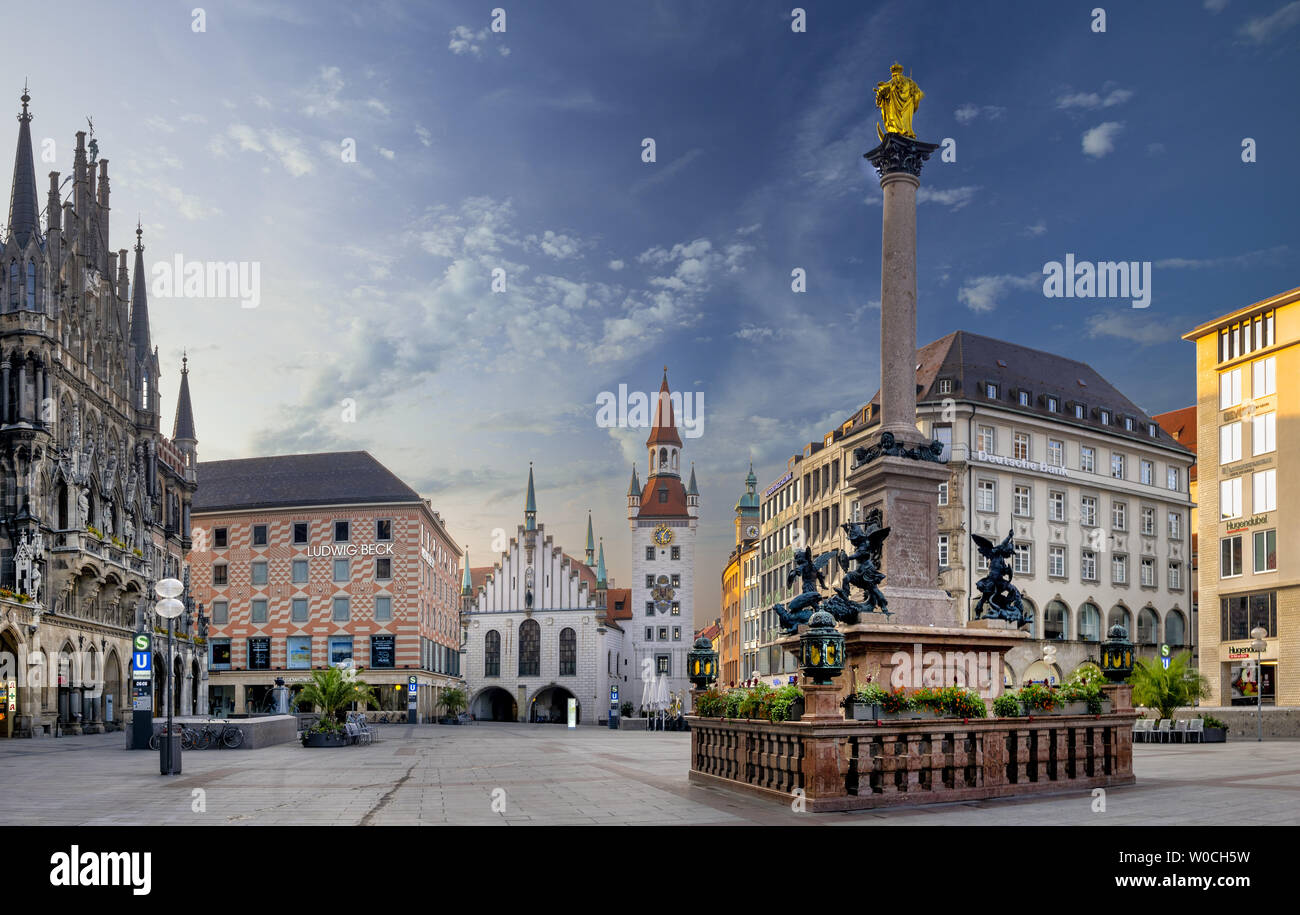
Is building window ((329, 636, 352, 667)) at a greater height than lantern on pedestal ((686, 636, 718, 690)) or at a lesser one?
lesser

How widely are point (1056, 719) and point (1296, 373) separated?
1589 inches

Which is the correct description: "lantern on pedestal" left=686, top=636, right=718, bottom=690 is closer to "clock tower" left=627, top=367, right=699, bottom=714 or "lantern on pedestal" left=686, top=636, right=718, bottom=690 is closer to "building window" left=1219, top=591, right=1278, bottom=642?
"building window" left=1219, top=591, right=1278, bottom=642

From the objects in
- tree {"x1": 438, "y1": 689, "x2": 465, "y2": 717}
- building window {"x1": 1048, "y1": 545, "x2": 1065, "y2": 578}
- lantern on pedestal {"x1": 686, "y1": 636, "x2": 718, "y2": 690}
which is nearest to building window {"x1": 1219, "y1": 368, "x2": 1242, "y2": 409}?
building window {"x1": 1048, "y1": 545, "x2": 1065, "y2": 578}

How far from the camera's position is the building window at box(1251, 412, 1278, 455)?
51625 mm

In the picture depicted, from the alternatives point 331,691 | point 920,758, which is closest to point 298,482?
point 331,691

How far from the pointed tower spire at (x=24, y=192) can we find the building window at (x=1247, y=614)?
5577 cm

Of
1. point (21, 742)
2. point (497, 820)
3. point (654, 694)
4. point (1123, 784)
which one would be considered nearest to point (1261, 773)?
point (1123, 784)

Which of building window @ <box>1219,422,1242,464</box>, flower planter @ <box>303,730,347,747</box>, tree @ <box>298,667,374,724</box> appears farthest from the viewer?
building window @ <box>1219,422,1242,464</box>

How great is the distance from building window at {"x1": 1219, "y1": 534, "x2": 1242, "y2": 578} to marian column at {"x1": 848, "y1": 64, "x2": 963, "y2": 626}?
118ft

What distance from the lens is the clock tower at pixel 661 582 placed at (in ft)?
387

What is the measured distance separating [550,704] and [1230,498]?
72271 millimetres

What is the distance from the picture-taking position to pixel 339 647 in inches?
3250

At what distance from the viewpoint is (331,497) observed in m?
84.6

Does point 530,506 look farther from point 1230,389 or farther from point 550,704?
point 1230,389
